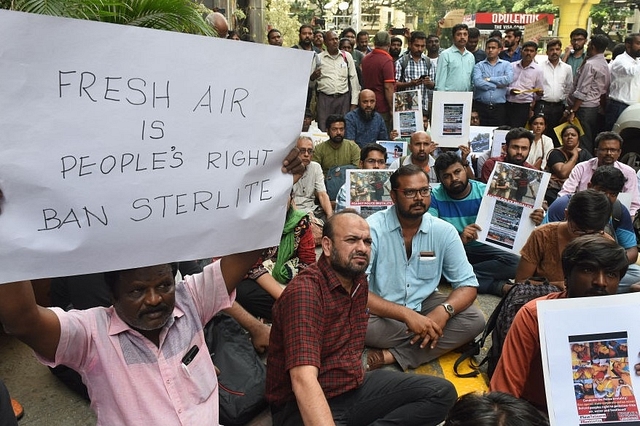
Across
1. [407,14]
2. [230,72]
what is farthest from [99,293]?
[407,14]

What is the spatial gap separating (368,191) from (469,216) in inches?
36.0

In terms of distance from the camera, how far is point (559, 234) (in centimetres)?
384

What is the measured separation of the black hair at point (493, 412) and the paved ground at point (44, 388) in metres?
1.82

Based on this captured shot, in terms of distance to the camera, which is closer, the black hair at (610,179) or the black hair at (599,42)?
the black hair at (610,179)

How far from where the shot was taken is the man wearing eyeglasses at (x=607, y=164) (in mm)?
5333

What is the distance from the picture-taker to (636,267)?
4480mm

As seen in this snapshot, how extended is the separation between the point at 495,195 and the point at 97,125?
3967mm

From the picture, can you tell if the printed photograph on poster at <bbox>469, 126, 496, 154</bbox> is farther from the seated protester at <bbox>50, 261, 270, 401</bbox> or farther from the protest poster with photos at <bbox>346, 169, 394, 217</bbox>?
the seated protester at <bbox>50, 261, 270, 401</bbox>

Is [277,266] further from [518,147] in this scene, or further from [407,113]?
[407,113]

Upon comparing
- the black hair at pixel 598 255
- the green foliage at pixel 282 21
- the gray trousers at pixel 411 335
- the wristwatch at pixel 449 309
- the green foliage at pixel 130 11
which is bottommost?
the gray trousers at pixel 411 335

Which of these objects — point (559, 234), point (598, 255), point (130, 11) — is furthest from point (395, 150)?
point (598, 255)

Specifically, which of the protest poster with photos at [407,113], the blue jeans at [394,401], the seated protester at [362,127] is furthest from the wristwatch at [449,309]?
the seated protester at [362,127]

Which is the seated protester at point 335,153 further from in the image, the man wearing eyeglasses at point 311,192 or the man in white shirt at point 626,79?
the man in white shirt at point 626,79

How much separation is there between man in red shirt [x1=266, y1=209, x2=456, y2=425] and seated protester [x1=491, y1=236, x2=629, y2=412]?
0.48 meters
